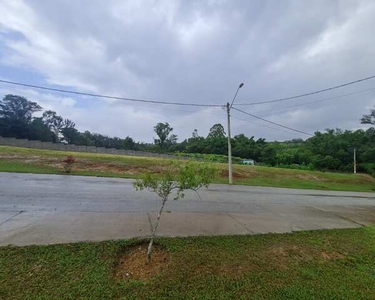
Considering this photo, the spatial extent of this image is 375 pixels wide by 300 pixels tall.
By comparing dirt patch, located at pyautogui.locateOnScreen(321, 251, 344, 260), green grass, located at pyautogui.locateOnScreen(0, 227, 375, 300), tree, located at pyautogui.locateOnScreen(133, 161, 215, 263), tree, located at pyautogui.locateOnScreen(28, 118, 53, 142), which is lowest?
dirt patch, located at pyautogui.locateOnScreen(321, 251, 344, 260)

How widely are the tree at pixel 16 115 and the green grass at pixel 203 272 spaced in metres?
78.1

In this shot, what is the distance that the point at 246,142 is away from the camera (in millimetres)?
80375

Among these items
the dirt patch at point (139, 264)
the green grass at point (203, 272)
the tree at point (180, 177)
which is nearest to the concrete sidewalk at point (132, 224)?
the green grass at point (203, 272)

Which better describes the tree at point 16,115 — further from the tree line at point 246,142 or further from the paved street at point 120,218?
the paved street at point 120,218

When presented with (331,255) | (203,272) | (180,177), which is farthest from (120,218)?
(331,255)

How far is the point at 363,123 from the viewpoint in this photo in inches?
1868

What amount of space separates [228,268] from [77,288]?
7.86ft

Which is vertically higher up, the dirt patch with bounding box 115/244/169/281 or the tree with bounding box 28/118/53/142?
the tree with bounding box 28/118/53/142

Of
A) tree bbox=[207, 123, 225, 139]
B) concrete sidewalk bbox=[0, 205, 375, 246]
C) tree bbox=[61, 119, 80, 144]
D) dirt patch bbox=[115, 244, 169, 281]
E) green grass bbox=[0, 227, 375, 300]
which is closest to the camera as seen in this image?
green grass bbox=[0, 227, 375, 300]

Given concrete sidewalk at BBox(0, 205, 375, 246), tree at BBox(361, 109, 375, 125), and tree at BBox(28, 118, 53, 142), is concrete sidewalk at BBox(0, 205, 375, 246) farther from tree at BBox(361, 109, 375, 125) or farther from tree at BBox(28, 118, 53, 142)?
tree at BBox(28, 118, 53, 142)

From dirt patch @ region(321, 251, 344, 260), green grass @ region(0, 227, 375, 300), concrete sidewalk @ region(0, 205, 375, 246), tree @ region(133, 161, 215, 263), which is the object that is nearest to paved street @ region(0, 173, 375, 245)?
concrete sidewalk @ region(0, 205, 375, 246)

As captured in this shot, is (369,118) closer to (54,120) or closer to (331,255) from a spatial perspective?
(331,255)

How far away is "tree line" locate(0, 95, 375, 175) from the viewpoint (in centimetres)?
5478

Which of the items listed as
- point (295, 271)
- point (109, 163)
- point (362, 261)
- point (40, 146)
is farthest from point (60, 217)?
point (40, 146)
